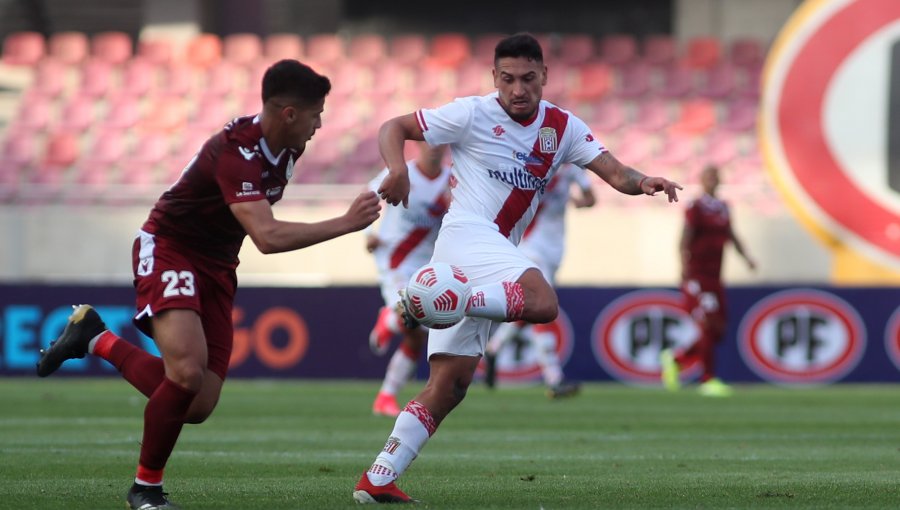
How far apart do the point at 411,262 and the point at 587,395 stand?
3118 millimetres

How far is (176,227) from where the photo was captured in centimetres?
627

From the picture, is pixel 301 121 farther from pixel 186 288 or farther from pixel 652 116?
pixel 652 116

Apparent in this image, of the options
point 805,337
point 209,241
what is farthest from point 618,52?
point 209,241

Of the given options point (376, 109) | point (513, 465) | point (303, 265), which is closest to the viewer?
point (513, 465)

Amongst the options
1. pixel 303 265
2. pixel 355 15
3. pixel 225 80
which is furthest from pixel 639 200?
pixel 355 15

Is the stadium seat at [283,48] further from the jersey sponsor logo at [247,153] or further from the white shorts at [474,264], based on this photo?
the jersey sponsor logo at [247,153]

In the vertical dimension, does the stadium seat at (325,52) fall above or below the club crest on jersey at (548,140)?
above

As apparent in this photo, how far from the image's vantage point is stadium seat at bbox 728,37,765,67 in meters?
22.3

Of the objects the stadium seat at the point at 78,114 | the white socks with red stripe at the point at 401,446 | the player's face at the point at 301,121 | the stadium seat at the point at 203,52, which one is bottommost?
the white socks with red stripe at the point at 401,446

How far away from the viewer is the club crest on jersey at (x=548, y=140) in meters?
6.89

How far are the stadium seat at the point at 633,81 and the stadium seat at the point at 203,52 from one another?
19.2 ft

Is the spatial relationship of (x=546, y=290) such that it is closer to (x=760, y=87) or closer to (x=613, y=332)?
(x=613, y=332)

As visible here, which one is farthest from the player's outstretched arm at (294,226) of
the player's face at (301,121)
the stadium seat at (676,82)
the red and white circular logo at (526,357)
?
the stadium seat at (676,82)

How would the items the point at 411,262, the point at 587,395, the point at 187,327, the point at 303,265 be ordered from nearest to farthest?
1. the point at 187,327
2. the point at 411,262
3. the point at 587,395
4. the point at 303,265
